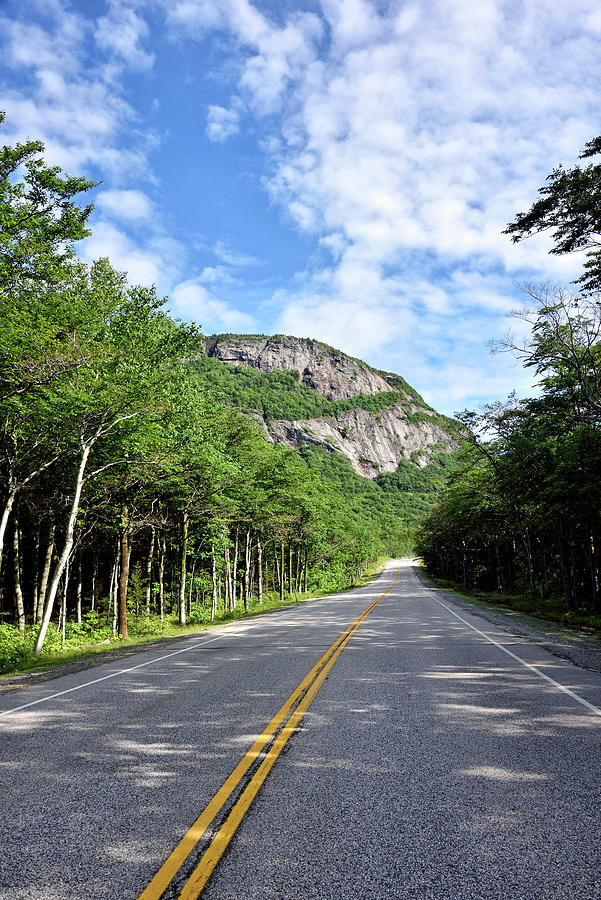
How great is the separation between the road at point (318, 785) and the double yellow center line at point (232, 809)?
4 centimetres

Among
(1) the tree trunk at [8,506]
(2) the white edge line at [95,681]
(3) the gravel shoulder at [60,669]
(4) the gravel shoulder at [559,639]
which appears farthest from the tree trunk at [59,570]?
(4) the gravel shoulder at [559,639]

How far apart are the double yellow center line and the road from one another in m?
0.04

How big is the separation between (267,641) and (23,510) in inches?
589

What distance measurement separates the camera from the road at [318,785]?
286 cm

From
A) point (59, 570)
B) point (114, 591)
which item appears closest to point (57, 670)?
point (59, 570)

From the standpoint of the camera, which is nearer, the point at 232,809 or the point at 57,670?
the point at 232,809

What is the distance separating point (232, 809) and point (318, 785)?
2.59 ft

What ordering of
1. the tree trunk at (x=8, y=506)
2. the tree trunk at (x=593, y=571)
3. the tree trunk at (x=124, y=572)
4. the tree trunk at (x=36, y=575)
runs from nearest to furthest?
the tree trunk at (x=8, y=506)
the tree trunk at (x=124, y=572)
the tree trunk at (x=593, y=571)
the tree trunk at (x=36, y=575)

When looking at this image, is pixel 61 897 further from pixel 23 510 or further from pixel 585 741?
pixel 23 510

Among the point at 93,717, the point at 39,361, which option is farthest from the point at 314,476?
the point at 93,717

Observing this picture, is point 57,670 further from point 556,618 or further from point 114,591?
point 556,618

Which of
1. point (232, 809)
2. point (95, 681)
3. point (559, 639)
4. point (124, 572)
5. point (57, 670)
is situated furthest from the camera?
point (124, 572)

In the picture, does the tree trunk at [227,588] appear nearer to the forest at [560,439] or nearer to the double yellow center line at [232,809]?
the forest at [560,439]

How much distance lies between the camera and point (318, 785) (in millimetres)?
4020
